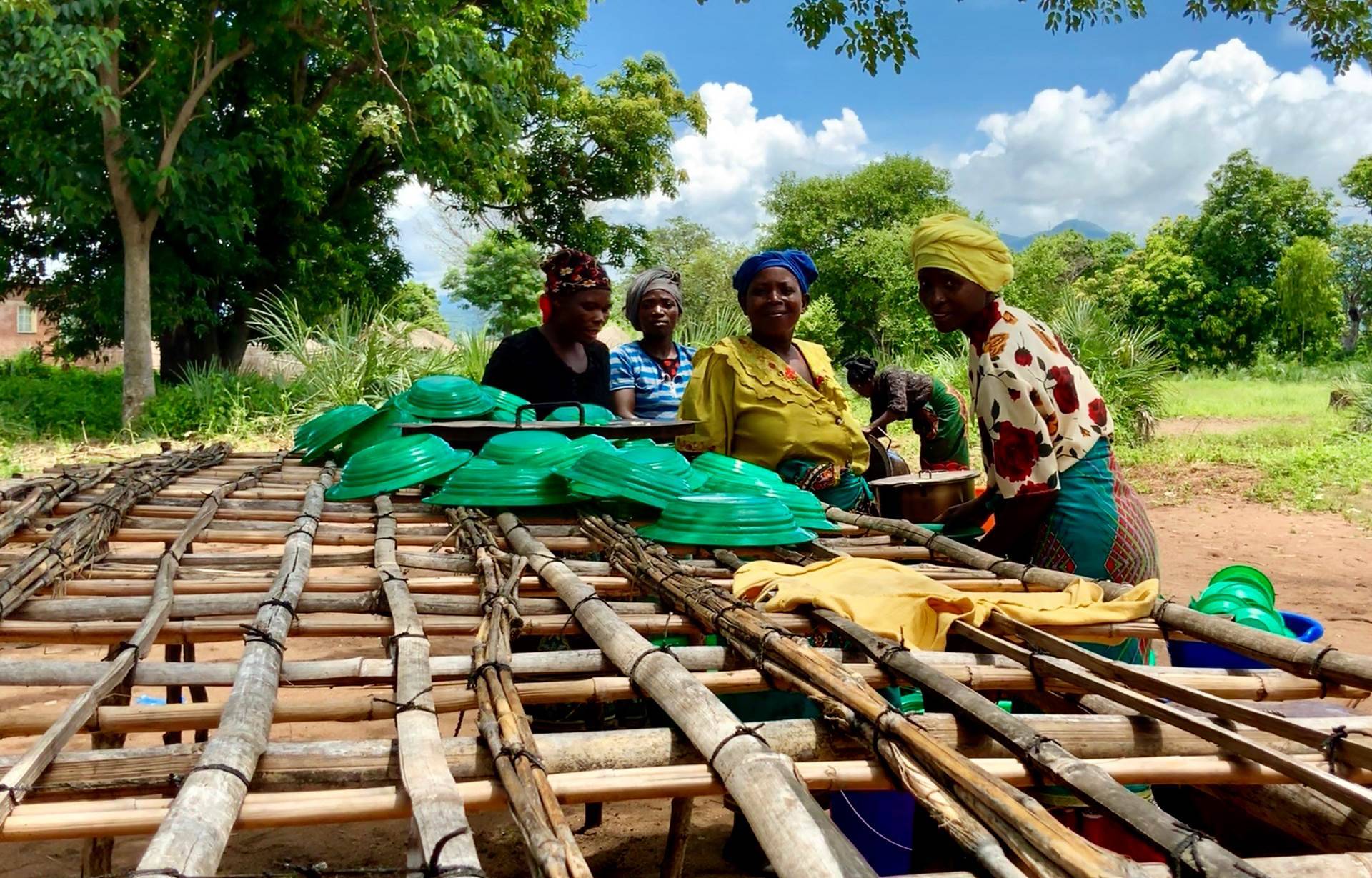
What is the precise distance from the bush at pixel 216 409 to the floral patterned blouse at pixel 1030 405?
357 inches

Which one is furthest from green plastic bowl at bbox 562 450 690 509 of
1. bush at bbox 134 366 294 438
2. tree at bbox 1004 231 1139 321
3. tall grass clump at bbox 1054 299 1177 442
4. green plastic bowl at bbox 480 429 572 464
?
tree at bbox 1004 231 1139 321

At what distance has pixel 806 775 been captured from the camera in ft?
4.11

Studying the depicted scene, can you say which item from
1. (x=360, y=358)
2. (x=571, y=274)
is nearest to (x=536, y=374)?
(x=571, y=274)

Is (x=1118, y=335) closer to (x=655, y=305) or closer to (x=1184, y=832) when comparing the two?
(x=655, y=305)

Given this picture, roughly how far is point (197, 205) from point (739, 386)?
29.6 ft

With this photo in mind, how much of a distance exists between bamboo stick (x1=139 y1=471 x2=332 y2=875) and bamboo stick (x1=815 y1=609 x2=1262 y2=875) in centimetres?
101

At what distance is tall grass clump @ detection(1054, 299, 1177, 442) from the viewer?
11398 millimetres

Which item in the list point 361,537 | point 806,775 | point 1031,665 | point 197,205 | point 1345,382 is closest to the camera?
point 806,775

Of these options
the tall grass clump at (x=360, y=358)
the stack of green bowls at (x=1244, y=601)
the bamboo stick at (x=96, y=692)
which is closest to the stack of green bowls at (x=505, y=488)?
the bamboo stick at (x=96, y=692)

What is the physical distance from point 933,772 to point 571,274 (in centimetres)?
340

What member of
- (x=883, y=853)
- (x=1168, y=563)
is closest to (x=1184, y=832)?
(x=883, y=853)

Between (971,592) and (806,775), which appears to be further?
(971,592)

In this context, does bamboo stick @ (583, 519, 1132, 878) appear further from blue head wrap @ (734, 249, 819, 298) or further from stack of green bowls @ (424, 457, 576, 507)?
blue head wrap @ (734, 249, 819, 298)

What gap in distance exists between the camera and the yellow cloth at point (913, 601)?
192cm
